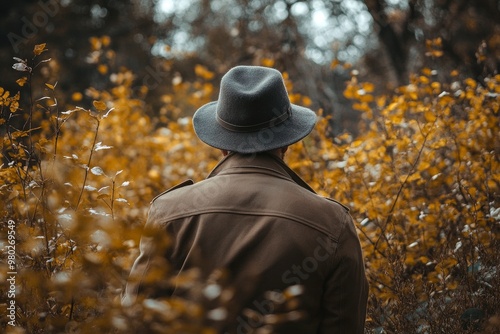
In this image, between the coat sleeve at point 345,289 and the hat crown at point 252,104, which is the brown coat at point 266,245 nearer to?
the coat sleeve at point 345,289

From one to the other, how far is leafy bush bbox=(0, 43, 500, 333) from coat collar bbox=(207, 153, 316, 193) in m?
0.43

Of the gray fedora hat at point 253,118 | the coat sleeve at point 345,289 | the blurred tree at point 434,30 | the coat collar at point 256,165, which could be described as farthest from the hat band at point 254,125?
the blurred tree at point 434,30

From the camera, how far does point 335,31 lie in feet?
30.9

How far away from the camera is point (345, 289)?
71.4 inches

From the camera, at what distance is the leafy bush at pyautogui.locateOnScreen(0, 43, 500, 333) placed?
4.50ft

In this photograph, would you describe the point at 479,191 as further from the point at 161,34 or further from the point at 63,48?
the point at 161,34

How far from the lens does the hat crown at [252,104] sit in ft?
6.50

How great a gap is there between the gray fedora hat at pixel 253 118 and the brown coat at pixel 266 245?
13cm

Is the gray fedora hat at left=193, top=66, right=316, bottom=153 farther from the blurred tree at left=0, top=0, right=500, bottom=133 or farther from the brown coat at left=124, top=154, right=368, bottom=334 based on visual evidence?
the blurred tree at left=0, top=0, right=500, bottom=133

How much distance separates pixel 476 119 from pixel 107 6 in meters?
11.8

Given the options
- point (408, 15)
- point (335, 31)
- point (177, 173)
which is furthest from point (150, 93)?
point (177, 173)

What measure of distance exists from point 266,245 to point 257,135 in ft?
1.41

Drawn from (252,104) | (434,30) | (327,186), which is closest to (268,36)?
(434,30)

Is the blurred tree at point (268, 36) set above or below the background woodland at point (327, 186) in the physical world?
below
